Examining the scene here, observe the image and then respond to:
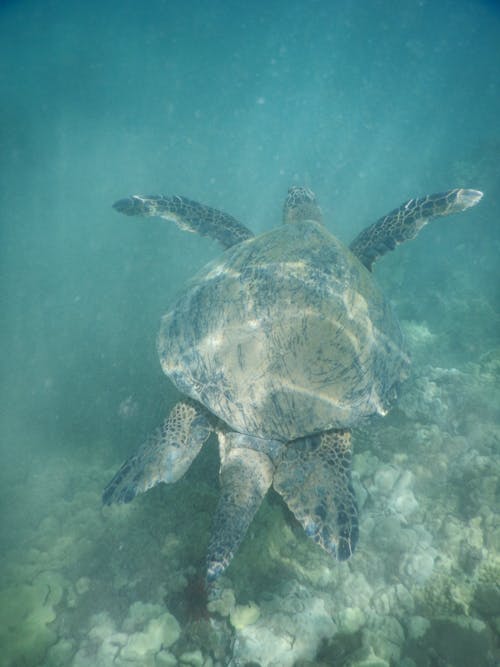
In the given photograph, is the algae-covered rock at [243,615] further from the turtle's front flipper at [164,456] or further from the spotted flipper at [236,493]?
the turtle's front flipper at [164,456]

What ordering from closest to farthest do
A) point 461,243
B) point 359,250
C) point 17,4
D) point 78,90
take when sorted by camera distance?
1. point 359,250
2. point 461,243
3. point 17,4
4. point 78,90

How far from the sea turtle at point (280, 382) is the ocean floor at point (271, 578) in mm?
775

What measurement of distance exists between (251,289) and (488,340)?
10.6m

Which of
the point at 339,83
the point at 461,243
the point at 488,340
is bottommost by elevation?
the point at 488,340

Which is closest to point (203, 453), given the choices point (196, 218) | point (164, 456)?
point (164, 456)

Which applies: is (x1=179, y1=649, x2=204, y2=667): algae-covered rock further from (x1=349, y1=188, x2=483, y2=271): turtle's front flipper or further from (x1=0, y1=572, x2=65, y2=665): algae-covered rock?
(x1=349, y1=188, x2=483, y2=271): turtle's front flipper

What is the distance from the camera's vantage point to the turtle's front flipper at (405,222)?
16.6 feet

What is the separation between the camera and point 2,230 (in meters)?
30.2

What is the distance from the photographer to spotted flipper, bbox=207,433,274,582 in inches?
97.2

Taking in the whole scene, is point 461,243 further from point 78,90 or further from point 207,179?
point 78,90

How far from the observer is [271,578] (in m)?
3.55

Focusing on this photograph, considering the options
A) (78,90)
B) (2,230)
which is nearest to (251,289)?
(2,230)

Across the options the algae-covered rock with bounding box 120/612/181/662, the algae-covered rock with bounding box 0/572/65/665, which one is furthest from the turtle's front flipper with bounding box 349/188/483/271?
the algae-covered rock with bounding box 0/572/65/665

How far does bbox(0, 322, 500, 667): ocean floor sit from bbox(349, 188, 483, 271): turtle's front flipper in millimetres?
3205
